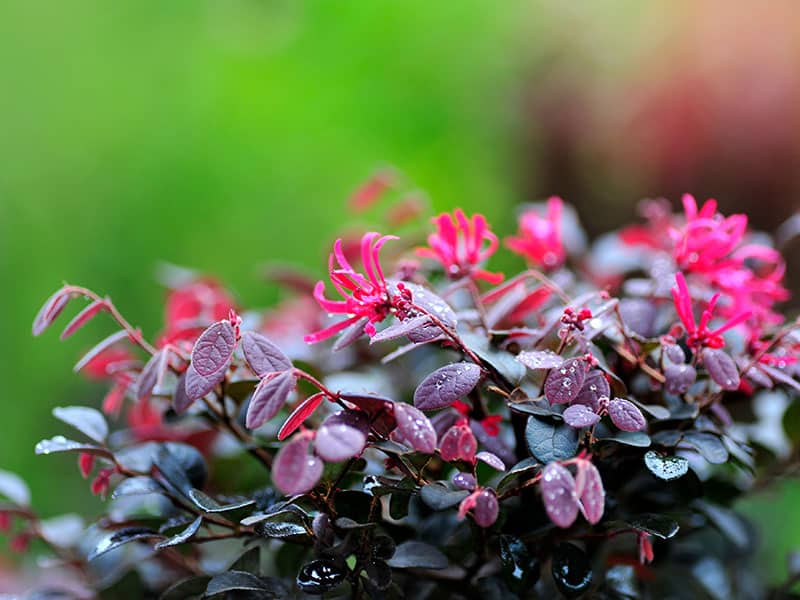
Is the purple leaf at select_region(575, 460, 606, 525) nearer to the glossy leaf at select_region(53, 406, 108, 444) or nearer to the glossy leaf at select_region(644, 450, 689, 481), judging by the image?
the glossy leaf at select_region(644, 450, 689, 481)

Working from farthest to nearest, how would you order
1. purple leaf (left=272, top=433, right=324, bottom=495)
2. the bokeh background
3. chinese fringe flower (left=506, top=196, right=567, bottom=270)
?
1. the bokeh background
2. chinese fringe flower (left=506, top=196, right=567, bottom=270)
3. purple leaf (left=272, top=433, right=324, bottom=495)

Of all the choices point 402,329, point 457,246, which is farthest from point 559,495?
point 457,246

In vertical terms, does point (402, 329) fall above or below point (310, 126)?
above

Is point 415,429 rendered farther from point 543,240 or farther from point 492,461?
point 543,240

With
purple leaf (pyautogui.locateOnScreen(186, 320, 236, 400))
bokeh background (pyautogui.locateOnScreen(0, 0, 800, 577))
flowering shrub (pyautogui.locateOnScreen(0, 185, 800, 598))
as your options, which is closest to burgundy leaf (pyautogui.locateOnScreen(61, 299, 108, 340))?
flowering shrub (pyautogui.locateOnScreen(0, 185, 800, 598))

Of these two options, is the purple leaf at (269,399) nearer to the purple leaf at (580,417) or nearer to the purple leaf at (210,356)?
the purple leaf at (210,356)

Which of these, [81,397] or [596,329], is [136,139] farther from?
[596,329]

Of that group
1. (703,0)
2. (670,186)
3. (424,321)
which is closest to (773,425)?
(424,321)
